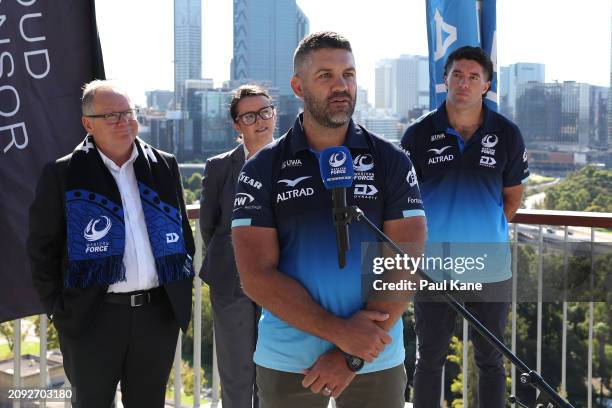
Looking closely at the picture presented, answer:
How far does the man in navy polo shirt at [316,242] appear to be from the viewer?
1.94 m

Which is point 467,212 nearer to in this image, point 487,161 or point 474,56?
point 487,161

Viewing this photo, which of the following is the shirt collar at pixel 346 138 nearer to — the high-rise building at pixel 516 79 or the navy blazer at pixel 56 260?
the navy blazer at pixel 56 260

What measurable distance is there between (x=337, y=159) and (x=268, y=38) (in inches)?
1415

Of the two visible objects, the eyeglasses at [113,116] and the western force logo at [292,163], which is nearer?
the western force logo at [292,163]

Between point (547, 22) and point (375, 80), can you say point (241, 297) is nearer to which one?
point (375, 80)

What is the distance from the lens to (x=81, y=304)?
8.38ft

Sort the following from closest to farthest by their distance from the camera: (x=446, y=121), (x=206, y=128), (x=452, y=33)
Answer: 1. (x=446, y=121)
2. (x=452, y=33)
3. (x=206, y=128)

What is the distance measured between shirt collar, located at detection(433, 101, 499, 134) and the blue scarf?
1.30 metres

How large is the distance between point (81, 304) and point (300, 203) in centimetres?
106

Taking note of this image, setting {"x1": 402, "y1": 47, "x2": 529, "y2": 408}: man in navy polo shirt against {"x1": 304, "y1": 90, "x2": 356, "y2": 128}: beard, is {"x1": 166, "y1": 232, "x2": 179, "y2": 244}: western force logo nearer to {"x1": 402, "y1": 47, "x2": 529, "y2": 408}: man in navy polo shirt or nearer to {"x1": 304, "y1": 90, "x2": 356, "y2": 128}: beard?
{"x1": 304, "y1": 90, "x2": 356, "y2": 128}: beard

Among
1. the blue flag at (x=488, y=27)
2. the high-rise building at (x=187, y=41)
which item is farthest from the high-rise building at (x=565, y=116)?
the blue flag at (x=488, y=27)

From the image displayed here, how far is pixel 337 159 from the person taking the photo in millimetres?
1818

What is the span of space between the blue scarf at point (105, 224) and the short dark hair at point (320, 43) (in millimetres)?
983

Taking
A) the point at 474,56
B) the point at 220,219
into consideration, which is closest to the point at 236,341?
the point at 220,219
